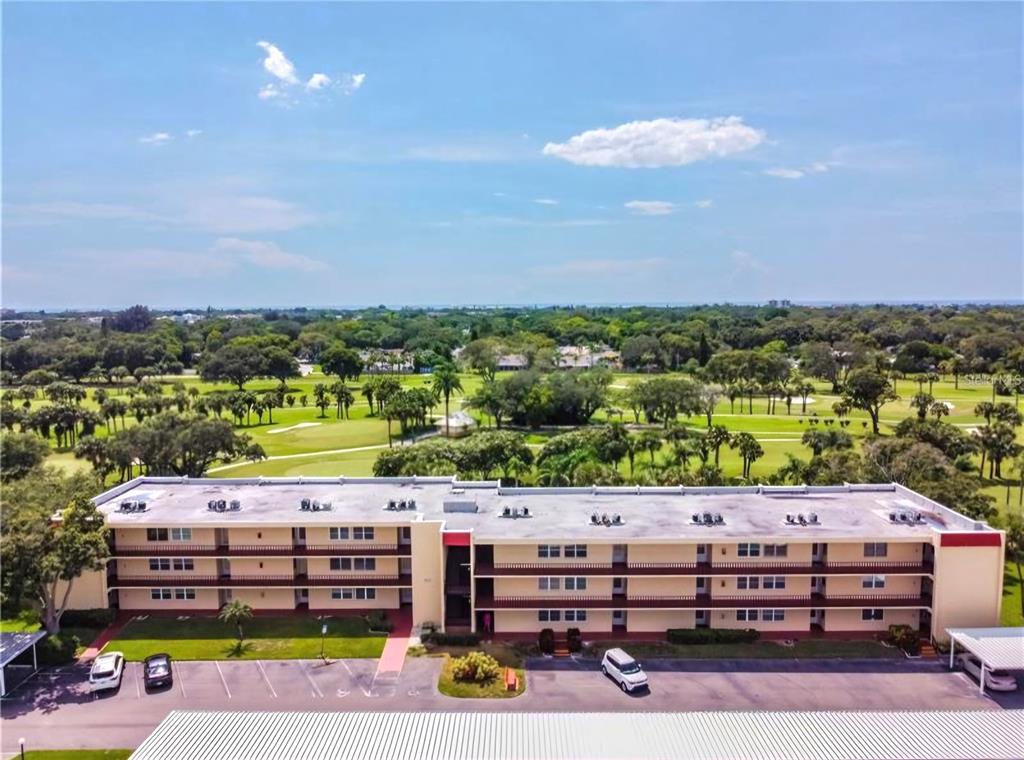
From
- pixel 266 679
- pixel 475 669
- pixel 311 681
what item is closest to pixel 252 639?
pixel 266 679

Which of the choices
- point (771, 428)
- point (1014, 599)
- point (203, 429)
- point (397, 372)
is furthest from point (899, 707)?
point (397, 372)

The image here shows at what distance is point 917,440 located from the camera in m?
69.1

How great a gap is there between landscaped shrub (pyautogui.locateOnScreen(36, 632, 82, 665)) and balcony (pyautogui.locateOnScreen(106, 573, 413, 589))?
509 cm

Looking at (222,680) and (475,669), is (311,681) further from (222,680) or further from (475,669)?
(475,669)

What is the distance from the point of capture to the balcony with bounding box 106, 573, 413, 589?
43.6 m

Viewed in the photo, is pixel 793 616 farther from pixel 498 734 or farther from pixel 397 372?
pixel 397 372

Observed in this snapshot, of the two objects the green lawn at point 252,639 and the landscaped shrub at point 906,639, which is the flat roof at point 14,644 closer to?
the green lawn at point 252,639

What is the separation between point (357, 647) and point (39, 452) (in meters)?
48.7

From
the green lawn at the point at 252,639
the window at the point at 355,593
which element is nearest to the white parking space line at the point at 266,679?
the green lawn at the point at 252,639

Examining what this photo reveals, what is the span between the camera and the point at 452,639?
4056cm

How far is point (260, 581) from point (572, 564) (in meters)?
17.9

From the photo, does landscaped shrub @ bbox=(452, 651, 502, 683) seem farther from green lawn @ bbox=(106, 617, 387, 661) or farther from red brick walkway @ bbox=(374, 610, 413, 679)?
green lawn @ bbox=(106, 617, 387, 661)

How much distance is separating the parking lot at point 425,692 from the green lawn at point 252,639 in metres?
0.93

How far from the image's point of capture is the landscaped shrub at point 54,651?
38469 mm
